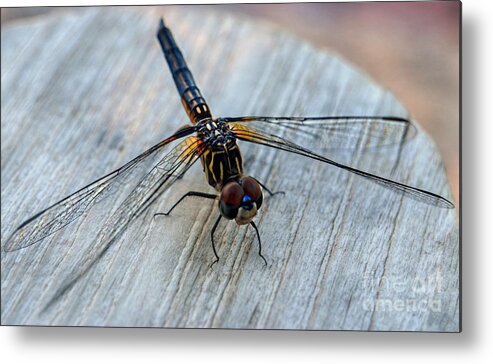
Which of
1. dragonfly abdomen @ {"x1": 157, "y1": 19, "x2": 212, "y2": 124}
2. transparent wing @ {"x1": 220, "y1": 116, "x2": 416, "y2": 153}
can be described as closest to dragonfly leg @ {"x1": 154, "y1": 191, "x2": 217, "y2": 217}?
dragonfly abdomen @ {"x1": 157, "y1": 19, "x2": 212, "y2": 124}

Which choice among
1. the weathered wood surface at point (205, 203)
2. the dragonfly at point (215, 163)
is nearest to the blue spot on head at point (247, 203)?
the dragonfly at point (215, 163)

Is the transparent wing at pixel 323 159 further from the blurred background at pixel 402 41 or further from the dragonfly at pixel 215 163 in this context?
the blurred background at pixel 402 41

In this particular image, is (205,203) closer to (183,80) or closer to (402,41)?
(183,80)

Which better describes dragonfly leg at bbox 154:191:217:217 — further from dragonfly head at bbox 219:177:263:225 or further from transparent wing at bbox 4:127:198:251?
dragonfly head at bbox 219:177:263:225

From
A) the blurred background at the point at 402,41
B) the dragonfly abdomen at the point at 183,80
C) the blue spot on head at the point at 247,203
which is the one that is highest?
the dragonfly abdomen at the point at 183,80

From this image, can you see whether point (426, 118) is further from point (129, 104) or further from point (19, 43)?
point (19, 43)

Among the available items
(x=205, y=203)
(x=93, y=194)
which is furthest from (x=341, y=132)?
(x=93, y=194)
